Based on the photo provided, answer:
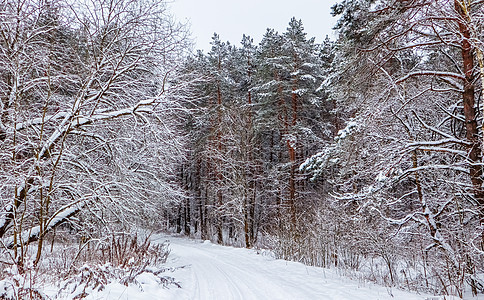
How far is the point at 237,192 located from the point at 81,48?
40.8 feet

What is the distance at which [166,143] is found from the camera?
8344 mm

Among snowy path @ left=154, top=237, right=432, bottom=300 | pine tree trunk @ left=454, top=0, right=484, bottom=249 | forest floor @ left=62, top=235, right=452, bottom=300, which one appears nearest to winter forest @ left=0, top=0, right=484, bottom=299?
pine tree trunk @ left=454, top=0, right=484, bottom=249

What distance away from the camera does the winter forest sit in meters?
5.32

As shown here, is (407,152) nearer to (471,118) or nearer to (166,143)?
(471,118)

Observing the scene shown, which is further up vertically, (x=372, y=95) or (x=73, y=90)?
(x=73, y=90)

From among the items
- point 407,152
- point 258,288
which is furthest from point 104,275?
point 407,152

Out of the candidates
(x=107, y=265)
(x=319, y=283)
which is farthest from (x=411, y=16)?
(x=107, y=265)

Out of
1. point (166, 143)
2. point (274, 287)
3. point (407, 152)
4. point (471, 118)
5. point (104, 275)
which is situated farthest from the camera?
point (166, 143)

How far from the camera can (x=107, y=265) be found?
17.5ft

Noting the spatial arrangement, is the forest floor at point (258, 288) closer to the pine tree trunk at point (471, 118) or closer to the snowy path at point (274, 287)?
the snowy path at point (274, 287)

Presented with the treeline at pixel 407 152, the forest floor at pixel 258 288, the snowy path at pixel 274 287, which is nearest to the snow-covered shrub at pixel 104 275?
the forest floor at pixel 258 288

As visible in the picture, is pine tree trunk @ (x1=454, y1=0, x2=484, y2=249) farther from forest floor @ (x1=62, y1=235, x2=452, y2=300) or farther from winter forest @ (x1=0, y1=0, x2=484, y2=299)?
forest floor @ (x1=62, y1=235, x2=452, y2=300)

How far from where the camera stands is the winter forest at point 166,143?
5.32m

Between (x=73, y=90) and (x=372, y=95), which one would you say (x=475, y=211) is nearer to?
(x=372, y=95)
